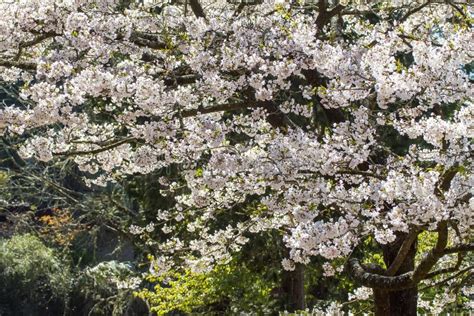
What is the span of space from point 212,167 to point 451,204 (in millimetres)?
1820

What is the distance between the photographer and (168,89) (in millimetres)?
4672

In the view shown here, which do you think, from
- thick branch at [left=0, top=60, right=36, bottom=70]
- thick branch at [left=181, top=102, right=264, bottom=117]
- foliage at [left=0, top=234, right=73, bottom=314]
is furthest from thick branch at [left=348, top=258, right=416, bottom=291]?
foliage at [left=0, top=234, right=73, bottom=314]

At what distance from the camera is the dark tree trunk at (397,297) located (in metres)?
5.19

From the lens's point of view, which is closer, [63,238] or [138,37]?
[138,37]

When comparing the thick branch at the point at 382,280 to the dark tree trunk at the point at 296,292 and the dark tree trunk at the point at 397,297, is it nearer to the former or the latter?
the dark tree trunk at the point at 397,297

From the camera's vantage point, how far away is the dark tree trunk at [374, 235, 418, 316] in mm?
5188

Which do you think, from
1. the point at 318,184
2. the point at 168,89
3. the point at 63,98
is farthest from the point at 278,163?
the point at 63,98

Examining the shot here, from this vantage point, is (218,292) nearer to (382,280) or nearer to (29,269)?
(382,280)

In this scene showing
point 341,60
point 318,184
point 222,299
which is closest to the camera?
point 341,60

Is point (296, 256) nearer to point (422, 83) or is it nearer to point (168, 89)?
point (168, 89)

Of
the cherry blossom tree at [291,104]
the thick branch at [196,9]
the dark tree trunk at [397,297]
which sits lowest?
the dark tree trunk at [397,297]

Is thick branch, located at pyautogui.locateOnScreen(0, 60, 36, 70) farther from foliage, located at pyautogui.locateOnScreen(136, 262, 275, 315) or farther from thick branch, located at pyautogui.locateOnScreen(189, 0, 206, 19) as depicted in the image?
foliage, located at pyautogui.locateOnScreen(136, 262, 275, 315)

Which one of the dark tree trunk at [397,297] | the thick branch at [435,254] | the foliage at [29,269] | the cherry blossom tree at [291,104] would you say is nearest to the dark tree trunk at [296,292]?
the dark tree trunk at [397,297]

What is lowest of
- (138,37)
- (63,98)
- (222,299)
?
(222,299)
